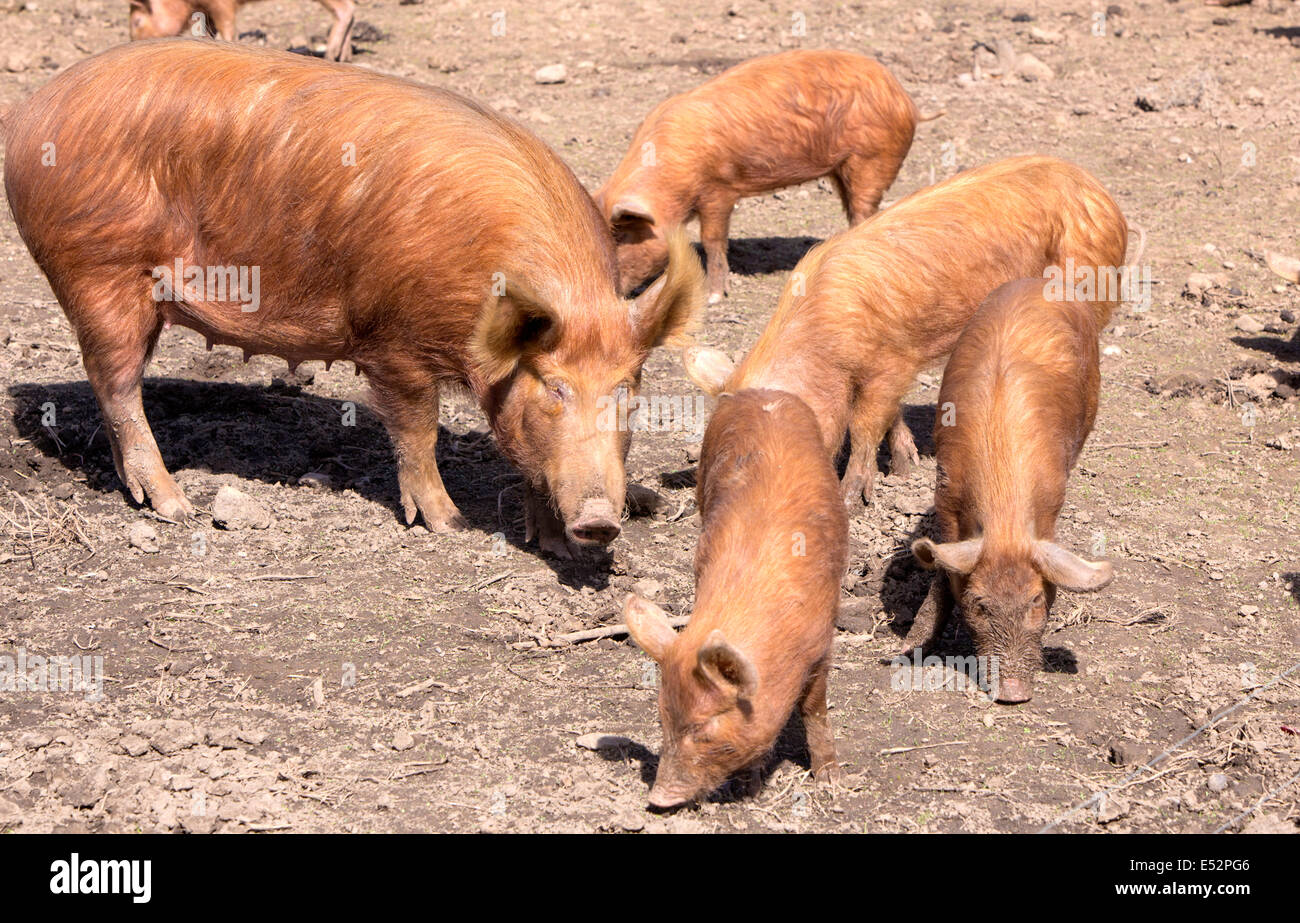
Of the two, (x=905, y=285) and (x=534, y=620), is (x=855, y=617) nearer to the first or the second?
(x=534, y=620)

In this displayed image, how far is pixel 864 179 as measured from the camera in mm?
9125

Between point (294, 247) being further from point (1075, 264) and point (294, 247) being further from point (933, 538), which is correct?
point (1075, 264)

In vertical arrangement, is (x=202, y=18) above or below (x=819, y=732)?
above

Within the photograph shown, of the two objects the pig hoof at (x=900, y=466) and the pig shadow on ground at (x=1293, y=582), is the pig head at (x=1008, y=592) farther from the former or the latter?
the pig hoof at (x=900, y=466)

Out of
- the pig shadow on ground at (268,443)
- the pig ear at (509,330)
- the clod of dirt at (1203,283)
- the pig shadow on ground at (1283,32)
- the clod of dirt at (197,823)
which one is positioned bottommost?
the pig shadow on ground at (268,443)

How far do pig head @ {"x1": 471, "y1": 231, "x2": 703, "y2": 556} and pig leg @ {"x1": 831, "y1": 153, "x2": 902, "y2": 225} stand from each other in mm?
4012

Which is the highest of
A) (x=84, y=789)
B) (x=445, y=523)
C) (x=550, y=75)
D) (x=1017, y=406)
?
(x=1017, y=406)

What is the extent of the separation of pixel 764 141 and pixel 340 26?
5.28 m

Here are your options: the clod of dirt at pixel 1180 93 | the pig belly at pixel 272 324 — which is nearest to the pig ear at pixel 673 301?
the pig belly at pixel 272 324

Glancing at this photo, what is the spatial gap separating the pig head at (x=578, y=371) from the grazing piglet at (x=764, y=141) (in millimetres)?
3088

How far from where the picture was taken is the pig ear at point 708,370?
220 inches

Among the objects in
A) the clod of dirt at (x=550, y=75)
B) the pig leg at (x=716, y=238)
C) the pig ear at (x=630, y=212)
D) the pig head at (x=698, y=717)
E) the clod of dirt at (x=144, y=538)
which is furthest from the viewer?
the clod of dirt at (x=550, y=75)

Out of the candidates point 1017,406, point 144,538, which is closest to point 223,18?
point 144,538

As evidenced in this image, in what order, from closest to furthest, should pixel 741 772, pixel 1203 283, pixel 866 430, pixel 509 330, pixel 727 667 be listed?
1. pixel 727 667
2. pixel 741 772
3. pixel 509 330
4. pixel 866 430
5. pixel 1203 283
